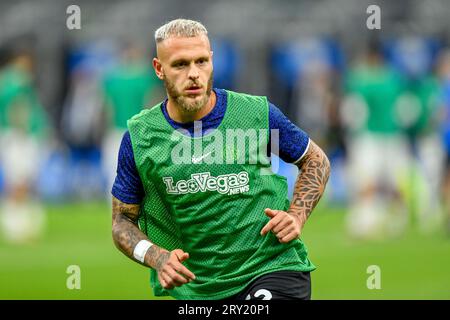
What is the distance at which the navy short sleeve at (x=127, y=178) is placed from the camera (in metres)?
6.97

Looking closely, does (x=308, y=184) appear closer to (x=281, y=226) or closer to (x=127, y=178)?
(x=281, y=226)

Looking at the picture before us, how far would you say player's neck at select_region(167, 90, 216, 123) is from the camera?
6.92 m

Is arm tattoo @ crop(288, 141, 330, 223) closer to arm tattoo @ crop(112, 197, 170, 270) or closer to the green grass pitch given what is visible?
arm tattoo @ crop(112, 197, 170, 270)

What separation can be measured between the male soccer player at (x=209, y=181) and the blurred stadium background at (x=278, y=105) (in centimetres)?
559

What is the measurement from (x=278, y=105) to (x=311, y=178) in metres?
18.2

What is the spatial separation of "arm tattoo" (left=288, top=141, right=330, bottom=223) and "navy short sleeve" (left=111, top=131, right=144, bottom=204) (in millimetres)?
932

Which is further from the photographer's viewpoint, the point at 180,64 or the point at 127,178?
the point at 127,178

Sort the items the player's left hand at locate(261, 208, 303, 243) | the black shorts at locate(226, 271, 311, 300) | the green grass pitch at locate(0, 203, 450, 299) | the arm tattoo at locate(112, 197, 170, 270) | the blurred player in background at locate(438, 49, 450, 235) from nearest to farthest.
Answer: the player's left hand at locate(261, 208, 303, 243) → the black shorts at locate(226, 271, 311, 300) → the arm tattoo at locate(112, 197, 170, 270) → the green grass pitch at locate(0, 203, 450, 299) → the blurred player in background at locate(438, 49, 450, 235)

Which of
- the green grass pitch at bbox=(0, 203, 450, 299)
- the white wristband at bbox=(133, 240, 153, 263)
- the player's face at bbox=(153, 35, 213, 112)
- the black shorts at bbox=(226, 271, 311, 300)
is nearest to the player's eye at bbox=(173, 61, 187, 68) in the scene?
the player's face at bbox=(153, 35, 213, 112)

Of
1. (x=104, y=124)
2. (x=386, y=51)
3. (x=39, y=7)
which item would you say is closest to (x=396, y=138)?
(x=386, y=51)

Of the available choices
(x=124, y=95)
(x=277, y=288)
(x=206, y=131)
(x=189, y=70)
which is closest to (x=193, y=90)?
(x=189, y=70)

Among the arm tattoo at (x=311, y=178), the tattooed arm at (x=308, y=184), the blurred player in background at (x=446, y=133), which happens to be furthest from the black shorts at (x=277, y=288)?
the blurred player in background at (x=446, y=133)

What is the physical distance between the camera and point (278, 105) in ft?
82.9

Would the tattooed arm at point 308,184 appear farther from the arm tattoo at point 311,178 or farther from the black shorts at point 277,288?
the black shorts at point 277,288
